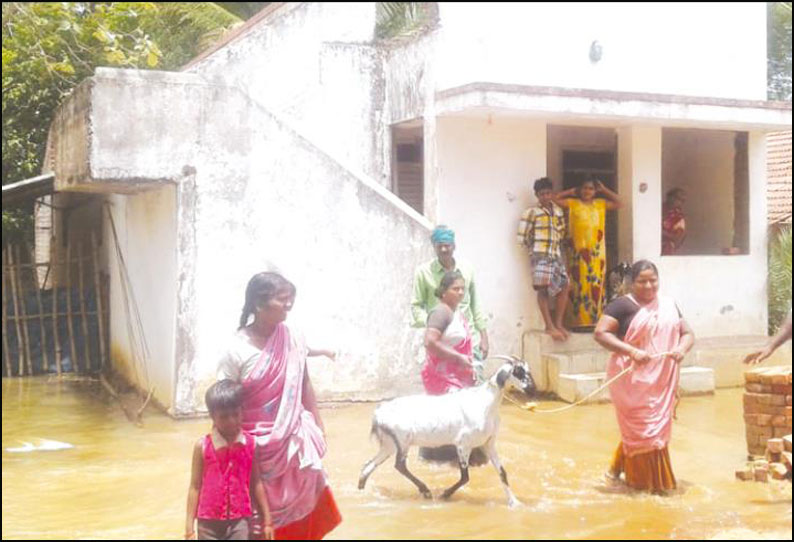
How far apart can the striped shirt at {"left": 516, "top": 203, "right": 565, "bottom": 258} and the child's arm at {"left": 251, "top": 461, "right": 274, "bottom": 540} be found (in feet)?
21.8

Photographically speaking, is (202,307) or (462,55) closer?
(202,307)

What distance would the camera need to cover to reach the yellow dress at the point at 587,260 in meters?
10.4

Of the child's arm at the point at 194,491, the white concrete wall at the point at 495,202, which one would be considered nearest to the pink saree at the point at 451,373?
the child's arm at the point at 194,491

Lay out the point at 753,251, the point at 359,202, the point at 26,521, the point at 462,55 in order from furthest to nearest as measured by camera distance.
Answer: the point at 753,251 < the point at 462,55 < the point at 359,202 < the point at 26,521

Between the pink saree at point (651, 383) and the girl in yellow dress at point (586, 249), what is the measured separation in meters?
4.45

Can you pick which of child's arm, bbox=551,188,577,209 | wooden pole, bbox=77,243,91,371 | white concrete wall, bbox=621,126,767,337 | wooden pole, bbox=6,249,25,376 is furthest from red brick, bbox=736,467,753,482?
wooden pole, bbox=6,249,25,376

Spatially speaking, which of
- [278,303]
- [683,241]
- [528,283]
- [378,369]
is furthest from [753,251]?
[278,303]

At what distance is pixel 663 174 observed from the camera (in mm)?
13203

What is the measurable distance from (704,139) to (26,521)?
978 centimetres

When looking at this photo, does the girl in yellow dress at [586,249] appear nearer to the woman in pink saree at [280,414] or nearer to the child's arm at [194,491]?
the woman in pink saree at [280,414]

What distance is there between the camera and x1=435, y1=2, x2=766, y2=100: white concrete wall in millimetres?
10414

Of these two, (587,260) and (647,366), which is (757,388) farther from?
(587,260)

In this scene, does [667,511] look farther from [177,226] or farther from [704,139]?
[704,139]

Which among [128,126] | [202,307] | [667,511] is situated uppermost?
[128,126]
